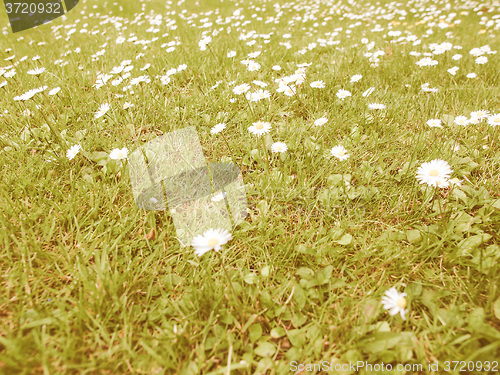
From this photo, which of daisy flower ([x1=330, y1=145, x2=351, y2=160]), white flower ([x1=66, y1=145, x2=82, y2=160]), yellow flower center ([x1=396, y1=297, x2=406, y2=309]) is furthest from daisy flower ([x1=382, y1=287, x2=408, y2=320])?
white flower ([x1=66, y1=145, x2=82, y2=160])

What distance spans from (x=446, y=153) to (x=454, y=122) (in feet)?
1.39

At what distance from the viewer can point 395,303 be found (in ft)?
3.44

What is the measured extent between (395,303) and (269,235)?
618 millimetres

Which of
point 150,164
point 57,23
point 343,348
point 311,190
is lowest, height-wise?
point 343,348

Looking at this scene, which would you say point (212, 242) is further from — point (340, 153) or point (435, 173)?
point (435, 173)

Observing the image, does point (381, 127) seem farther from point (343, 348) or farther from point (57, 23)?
point (57, 23)

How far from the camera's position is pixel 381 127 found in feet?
6.97

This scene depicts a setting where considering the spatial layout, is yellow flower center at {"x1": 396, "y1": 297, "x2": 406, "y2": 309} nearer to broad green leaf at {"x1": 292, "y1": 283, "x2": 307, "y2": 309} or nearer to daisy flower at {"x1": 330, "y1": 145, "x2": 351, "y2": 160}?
broad green leaf at {"x1": 292, "y1": 283, "x2": 307, "y2": 309}

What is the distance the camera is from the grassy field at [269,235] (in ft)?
3.41

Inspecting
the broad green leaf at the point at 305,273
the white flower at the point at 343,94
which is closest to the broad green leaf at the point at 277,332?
the broad green leaf at the point at 305,273

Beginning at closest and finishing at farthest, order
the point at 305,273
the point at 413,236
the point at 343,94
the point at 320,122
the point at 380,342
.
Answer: the point at 380,342, the point at 305,273, the point at 413,236, the point at 320,122, the point at 343,94

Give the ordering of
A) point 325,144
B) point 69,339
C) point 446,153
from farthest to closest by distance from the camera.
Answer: point 325,144 → point 446,153 → point 69,339

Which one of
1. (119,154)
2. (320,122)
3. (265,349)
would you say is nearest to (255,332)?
(265,349)

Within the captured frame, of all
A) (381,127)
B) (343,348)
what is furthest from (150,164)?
(381,127)
